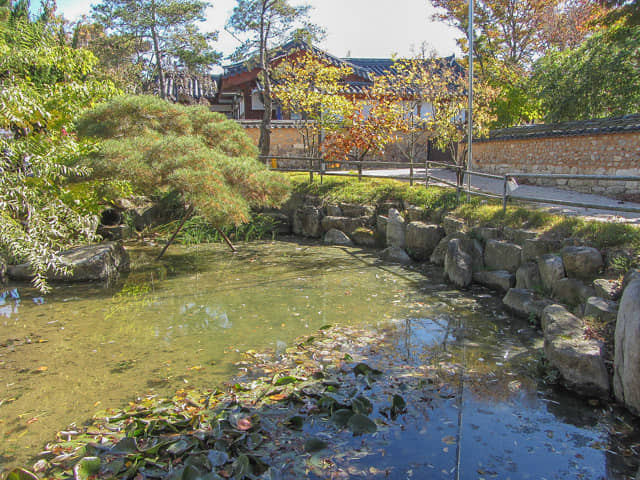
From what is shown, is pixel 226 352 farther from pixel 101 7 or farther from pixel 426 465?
pixel 101 7

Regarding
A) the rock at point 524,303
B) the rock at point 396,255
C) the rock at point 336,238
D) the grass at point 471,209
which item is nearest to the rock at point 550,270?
the rock at point 524,303

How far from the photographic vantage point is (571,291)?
5.89 metres

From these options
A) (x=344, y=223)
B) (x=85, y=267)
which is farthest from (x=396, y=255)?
(x=85, y=267)

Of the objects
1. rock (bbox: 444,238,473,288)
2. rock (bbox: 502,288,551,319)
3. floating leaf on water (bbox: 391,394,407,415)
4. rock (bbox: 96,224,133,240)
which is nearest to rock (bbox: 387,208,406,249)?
rock (bbox: 444,238,473,288)

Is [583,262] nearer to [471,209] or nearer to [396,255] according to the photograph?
[471,209]

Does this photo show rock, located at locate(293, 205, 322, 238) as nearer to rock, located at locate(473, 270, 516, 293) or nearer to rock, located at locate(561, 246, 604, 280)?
rock, located at locate(473, 270, 516, 293)

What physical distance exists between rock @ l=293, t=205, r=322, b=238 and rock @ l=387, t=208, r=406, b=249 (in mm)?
2233

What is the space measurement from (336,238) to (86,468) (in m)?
8.61

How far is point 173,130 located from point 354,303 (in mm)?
5245

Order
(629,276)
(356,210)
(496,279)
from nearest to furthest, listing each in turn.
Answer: (629,276) < (496,279) < (356,210)

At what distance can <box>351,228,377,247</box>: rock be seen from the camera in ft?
36.1

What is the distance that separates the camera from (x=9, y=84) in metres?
5.23

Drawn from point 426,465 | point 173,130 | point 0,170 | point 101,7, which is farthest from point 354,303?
point 101,7

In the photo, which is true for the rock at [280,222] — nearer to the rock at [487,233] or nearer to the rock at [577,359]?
the rock at [487,233]
